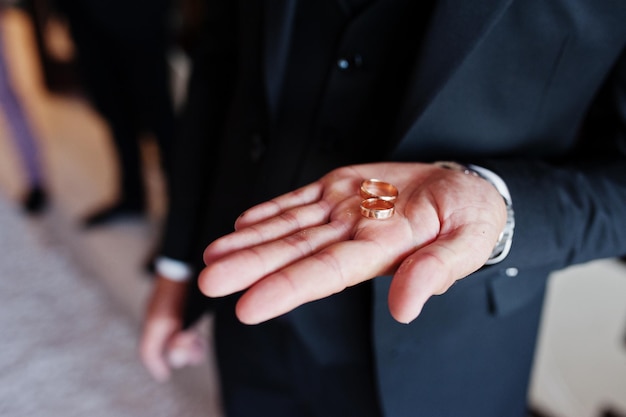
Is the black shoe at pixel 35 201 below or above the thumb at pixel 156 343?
below

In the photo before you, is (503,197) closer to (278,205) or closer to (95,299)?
(278,205)

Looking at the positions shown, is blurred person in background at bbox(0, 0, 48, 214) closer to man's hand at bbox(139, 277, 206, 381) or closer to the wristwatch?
man's hand at bbox(139, 277, 206, 381)

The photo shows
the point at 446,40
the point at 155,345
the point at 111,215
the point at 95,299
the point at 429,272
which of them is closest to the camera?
the point at 429,272

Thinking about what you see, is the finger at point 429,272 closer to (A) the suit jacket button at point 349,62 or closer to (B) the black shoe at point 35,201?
(A) the suit jacket button at point 349,62

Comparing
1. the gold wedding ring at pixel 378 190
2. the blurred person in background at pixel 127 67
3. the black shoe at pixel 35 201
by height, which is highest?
the gold wedding ring at pixel 378 190

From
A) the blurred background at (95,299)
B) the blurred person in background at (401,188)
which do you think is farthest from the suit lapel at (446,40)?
the blurred background at (95,299)

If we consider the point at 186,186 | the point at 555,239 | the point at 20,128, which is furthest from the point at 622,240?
the point at 20,128

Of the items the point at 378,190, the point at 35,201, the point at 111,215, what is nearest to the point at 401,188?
the point at 378,190
